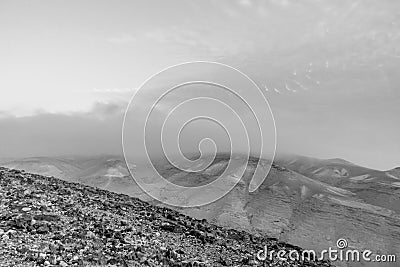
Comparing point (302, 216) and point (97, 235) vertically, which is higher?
point (302, 216)

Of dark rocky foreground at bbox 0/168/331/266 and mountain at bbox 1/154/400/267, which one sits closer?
dark rocky foreground at bbox 0/168/331/266

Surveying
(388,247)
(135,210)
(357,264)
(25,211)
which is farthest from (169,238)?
(388,247)

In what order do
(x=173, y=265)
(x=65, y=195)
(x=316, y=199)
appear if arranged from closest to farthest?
(x=173, y=265), (x=65, y=195), (x=316, y=199)

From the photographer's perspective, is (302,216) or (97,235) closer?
(97,235)

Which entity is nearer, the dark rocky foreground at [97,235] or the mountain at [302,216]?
the dark rocky foreground at [97,235]

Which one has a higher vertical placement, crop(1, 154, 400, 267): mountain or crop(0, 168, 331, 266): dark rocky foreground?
crop(1, 154, 400, 267): mountain

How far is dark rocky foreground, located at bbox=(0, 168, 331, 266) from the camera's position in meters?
18.2

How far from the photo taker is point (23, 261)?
16438 millimetres

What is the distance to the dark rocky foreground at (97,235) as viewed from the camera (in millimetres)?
18172

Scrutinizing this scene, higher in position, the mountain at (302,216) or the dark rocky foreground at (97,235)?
the mountain at (302,216)

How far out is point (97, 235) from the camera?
21.2 metres

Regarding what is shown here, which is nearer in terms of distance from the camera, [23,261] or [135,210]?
[23,261]

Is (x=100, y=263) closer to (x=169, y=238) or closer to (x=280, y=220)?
(x=169, y=238)

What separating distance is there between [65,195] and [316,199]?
170506mm
